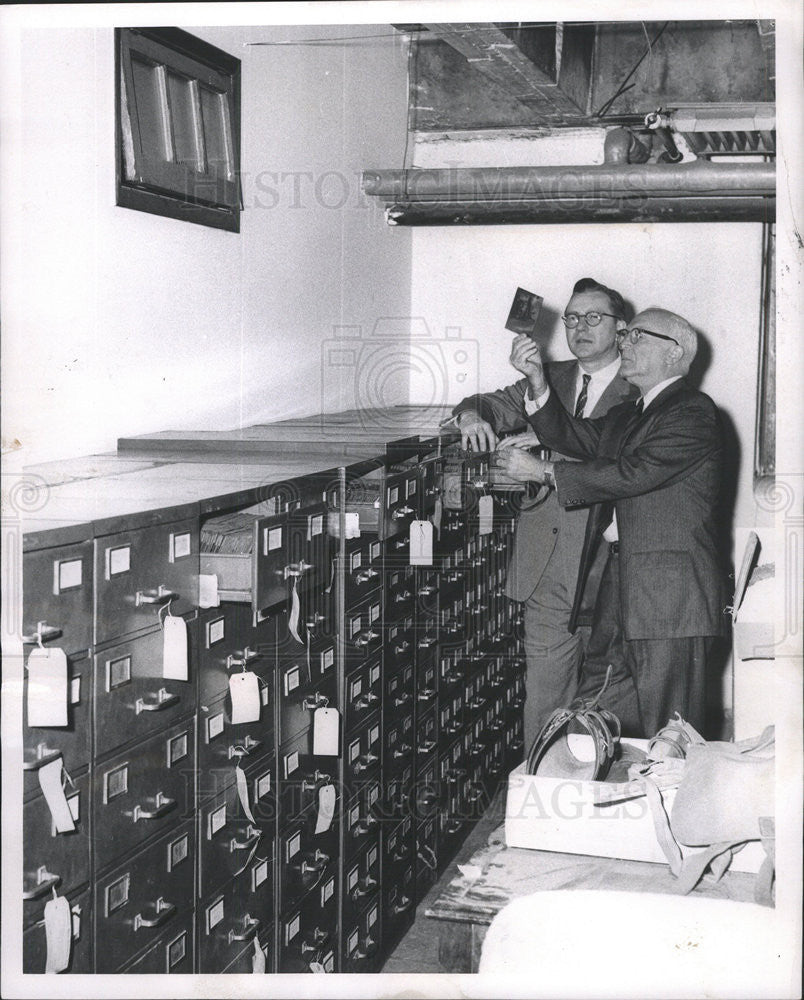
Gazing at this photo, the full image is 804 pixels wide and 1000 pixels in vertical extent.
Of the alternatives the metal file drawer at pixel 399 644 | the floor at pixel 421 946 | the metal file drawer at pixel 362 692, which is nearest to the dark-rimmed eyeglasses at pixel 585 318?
the metal file drawer at pixel 399 644

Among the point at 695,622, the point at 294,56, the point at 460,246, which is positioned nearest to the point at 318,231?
the point at 294,56

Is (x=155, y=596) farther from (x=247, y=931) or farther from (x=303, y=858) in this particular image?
(x=303, y=858)

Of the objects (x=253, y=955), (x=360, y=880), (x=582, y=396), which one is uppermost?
(x=582, y=396)

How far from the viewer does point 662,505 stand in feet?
11.6

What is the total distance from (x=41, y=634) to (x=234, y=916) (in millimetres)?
874

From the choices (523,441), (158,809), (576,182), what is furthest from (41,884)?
(576,182)

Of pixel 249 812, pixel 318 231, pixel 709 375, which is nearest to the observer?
pixel 249 812

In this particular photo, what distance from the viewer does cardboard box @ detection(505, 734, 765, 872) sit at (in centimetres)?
181

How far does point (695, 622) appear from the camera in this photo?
3.52m

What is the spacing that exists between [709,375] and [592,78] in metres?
1.29

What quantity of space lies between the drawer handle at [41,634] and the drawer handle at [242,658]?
57 cm

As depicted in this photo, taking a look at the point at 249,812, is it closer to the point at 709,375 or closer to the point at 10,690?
the point at 10,690

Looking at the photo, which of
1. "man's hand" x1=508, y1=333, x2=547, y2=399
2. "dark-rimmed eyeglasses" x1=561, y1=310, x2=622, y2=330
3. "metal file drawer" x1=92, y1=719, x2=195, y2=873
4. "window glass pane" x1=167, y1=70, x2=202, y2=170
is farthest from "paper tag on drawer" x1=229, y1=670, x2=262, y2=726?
"dark-rimmed eyeglasses" x1=561, y1=310, x2=622, y2=330

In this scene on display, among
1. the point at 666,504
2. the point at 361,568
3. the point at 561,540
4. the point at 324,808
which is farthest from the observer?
the point at 561,540
